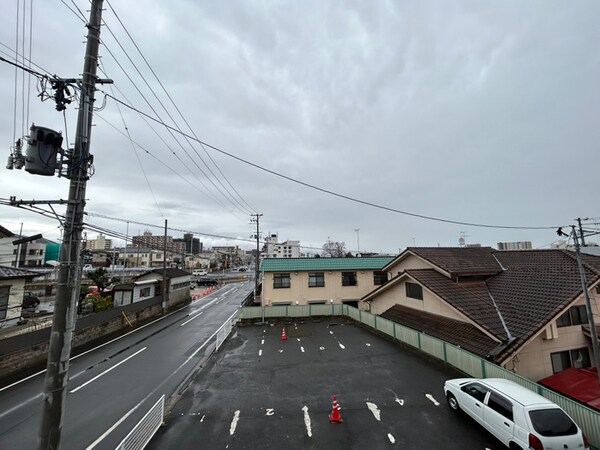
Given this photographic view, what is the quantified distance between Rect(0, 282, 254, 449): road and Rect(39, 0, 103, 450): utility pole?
15.2 ft

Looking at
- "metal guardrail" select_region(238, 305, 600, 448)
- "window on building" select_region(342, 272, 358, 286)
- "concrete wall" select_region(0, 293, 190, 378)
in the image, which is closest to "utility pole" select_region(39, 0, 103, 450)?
"metal guardrail" select_region(238, 305, 600, 448)

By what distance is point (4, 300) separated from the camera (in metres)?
17.5

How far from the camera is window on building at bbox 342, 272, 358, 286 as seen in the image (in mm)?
28359

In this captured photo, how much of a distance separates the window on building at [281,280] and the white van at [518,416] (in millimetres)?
19894

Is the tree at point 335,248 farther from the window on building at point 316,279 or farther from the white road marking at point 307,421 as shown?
the white road marking at point 307,421

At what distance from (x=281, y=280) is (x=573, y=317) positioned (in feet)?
69.6

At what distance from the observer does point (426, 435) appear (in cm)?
792

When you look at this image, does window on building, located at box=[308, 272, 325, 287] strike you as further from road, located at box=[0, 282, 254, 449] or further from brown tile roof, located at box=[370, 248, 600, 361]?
road, located at box=[0, 282, 254, 449]

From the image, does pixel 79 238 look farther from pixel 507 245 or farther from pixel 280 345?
pixel 507 245

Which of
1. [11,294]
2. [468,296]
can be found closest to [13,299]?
[11,294]

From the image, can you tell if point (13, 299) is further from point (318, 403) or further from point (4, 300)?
point (318, 403)

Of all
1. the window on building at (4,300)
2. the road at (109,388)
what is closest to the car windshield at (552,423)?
the road at (109,388)

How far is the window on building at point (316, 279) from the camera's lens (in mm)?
27797

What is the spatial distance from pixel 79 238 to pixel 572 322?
67.5ft
